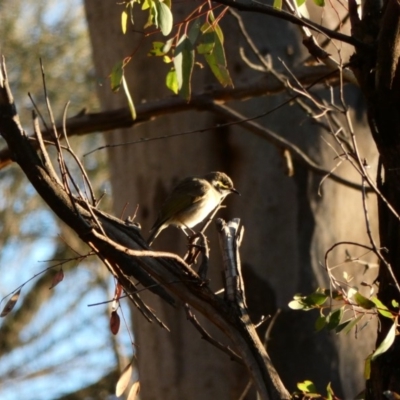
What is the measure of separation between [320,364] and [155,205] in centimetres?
126

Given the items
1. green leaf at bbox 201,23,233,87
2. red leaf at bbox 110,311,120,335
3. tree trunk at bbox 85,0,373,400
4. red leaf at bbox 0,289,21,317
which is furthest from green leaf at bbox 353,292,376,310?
tree trunk at bbox 85,0,373,400

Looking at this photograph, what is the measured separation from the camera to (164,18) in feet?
7.23

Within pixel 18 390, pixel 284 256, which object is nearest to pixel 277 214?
pixel 284 256

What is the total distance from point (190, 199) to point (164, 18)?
7.79 ft

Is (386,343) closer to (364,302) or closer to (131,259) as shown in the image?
(364,302)

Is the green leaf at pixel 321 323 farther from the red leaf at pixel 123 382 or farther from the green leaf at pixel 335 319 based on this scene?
the red leaf at pixel 123 382

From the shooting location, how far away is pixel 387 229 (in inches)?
87.7

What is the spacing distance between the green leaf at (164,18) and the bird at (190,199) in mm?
2123

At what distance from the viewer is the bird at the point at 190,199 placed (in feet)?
14.5

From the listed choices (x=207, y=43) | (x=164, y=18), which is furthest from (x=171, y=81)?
(x=164, y=18)

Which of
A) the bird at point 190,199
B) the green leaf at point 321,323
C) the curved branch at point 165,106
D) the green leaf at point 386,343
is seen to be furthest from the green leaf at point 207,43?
the bird at point 190,199

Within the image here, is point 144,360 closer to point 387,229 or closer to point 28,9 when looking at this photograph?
point 387,229

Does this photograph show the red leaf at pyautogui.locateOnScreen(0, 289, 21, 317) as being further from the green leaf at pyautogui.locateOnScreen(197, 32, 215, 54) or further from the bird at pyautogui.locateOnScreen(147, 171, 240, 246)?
the bird at pyautogui.locateOnScreen(147, 171, 240, 246)

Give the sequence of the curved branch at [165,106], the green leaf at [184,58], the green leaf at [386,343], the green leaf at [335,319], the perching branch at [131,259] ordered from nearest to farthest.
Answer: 1. the perching branch at [131,259]
2. the green leaf at [386,343]
3. the green leaf at [335,319]
4. the green leaf at [184,58]
5. the curved branch at [165,106]
